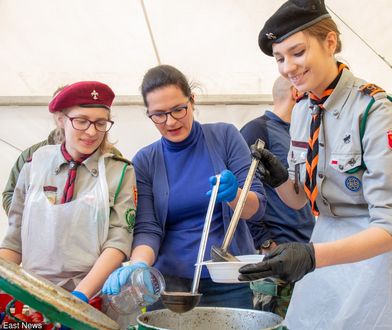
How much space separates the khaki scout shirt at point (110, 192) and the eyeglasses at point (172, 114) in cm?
16

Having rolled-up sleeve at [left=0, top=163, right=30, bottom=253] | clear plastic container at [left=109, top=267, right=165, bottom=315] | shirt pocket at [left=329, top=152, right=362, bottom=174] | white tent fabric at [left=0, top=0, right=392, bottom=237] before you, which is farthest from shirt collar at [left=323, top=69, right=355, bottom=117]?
white tent fabric at [left=0, top=0, right=392, bottom=237]

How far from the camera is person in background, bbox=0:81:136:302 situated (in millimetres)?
1121

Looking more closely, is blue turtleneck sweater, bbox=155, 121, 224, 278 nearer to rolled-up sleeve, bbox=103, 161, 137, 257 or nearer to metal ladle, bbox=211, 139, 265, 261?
rolled-up sleeve, bbox=103, 161, 137, 257

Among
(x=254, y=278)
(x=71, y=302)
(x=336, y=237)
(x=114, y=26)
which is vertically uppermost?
(x=114, y=26)

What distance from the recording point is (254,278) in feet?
2.75

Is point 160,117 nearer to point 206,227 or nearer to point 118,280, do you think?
point 206,227

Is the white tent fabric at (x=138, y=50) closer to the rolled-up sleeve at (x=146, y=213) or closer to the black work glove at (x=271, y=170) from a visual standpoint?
the rolled-up sleeve at (x=146, y=213)

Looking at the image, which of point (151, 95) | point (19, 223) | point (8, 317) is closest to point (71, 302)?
point (8, 317)

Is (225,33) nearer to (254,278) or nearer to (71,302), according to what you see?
(254,278)

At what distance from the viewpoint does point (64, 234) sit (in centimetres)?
113

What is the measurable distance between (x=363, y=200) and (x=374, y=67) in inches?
63.7

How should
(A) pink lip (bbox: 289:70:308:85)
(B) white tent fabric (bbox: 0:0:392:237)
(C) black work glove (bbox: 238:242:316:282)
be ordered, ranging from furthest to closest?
(B) white tent fabric (bbox: 0:0:392:237) < (A) pink lip (bbox: 289:70:308:85) < (C) black work glove (bbox: 238:242:316:282)

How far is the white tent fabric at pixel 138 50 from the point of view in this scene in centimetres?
231

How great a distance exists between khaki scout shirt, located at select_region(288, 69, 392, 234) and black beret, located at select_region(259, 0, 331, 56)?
0.15m
